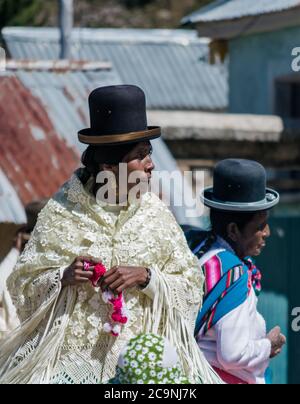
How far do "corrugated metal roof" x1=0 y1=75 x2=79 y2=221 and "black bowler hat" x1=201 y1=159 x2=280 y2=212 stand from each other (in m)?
3.25

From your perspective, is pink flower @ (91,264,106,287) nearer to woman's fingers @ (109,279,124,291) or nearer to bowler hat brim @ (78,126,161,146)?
woman's fingers @ (109,279,124,291)

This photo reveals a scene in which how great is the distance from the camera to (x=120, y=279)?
4.21 m

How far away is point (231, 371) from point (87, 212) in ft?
3.03

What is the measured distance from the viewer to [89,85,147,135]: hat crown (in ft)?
14.3

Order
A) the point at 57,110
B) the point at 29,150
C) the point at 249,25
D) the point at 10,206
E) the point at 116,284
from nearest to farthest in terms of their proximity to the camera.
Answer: the point at 116,284 → the point at 10,206 → the point at 29,150 → the point at 57,110 → the point at 249,25

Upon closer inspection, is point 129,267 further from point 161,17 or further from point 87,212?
point 161,17

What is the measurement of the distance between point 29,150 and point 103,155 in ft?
15.0

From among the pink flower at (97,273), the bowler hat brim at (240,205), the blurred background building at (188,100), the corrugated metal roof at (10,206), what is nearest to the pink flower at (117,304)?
the pink flower at (97,273)

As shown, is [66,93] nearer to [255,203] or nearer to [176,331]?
[255,203]

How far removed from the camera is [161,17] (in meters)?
36.0

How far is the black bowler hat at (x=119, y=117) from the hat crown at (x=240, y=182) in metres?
0.70

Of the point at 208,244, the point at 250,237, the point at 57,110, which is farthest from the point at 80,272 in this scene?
the point at 57,110

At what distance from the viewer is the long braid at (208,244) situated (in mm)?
4949

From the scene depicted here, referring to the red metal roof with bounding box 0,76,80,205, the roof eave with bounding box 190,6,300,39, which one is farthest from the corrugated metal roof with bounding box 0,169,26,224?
the roof eave with bounding box 190,6,300,39
